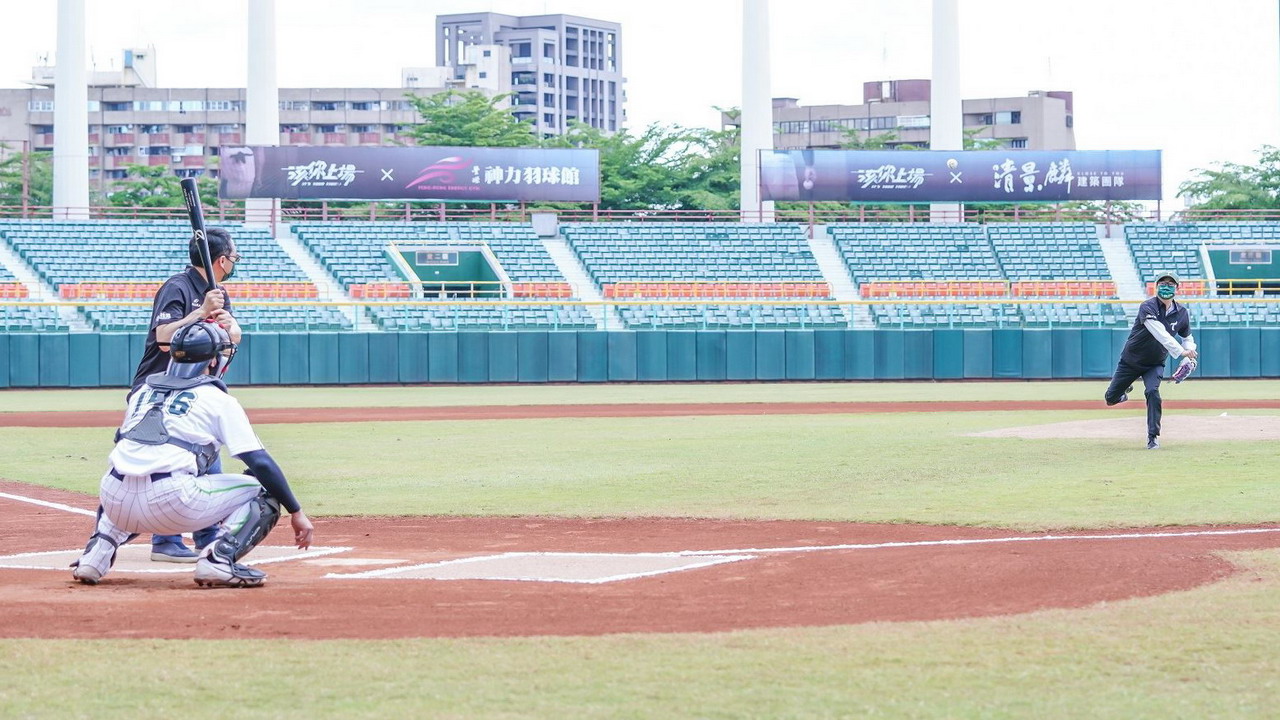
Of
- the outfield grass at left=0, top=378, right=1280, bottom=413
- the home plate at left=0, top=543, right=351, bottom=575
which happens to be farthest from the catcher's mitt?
the outfield grass at left=0, top=378, right=1280, bottom=413

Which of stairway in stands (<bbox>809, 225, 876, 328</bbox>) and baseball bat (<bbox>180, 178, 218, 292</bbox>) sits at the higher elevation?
stairway in stands (<bbox>809, 225, 876, 328</bbox>)

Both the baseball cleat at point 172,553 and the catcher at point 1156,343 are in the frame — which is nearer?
the baseball cleat at point 172,553

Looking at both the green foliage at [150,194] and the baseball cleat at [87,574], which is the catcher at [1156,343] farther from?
the green foliage at [150,194]

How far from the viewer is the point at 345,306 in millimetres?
43031

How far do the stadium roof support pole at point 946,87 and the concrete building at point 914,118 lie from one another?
2467 inches

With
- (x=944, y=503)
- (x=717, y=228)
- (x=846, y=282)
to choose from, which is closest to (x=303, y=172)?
(x=717, y=228)

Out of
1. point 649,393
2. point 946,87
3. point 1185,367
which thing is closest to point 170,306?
point 1185,367

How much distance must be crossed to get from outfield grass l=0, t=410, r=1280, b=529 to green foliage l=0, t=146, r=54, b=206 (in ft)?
210

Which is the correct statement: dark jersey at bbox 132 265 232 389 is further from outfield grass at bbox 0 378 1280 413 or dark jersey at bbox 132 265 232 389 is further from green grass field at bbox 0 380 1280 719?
outfield grass at bbox 0 378 1280 413

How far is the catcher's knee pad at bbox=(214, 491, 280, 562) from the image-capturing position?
8.34m

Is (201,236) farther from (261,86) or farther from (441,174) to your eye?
(261,86)

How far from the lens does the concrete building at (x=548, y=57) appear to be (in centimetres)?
16038

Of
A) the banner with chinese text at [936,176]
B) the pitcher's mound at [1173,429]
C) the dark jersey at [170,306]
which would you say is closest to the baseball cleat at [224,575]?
the dark jersey at [170,306]

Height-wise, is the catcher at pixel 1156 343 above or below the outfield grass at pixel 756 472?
above
